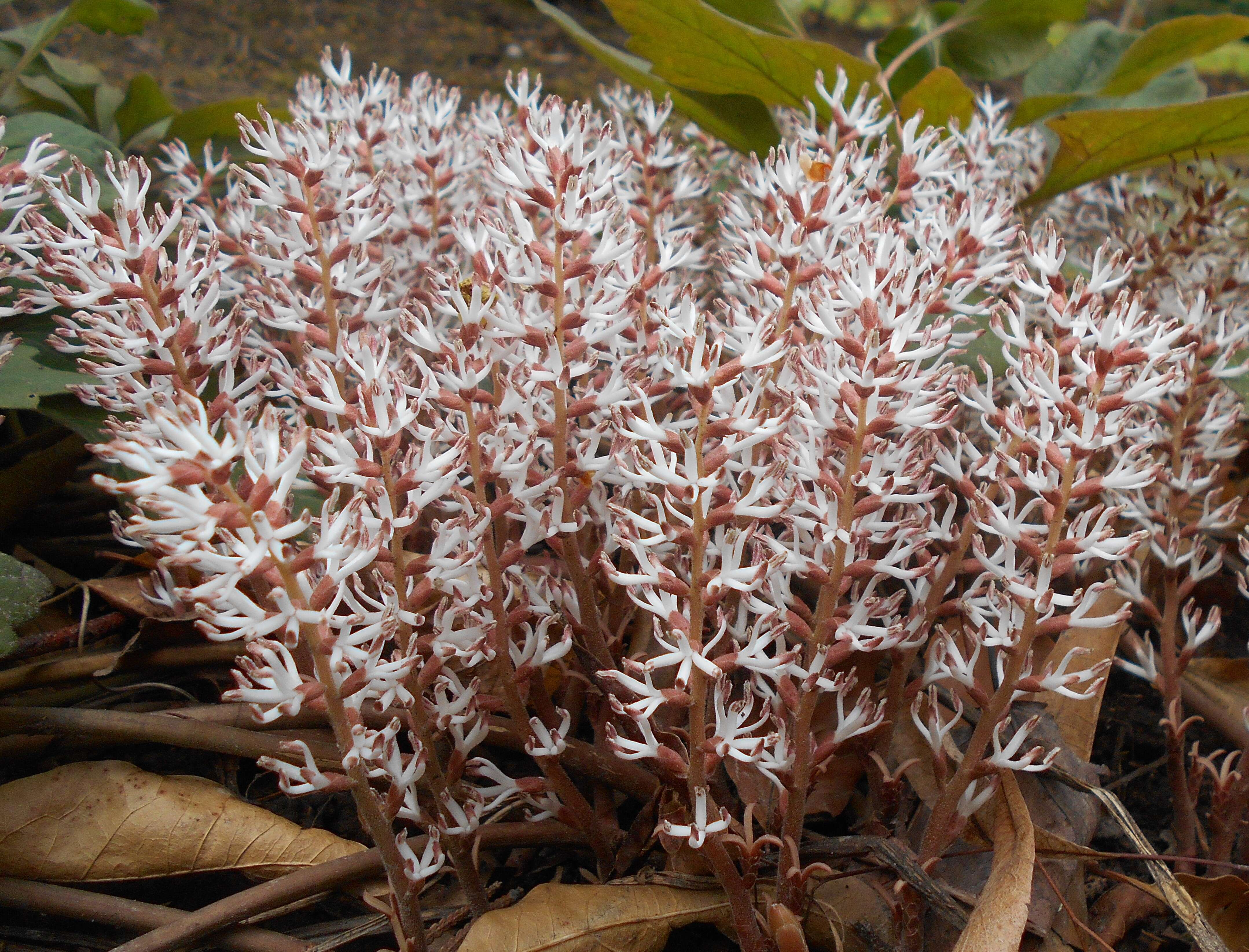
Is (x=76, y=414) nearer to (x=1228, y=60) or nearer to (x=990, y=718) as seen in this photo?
(x=990, y=718)

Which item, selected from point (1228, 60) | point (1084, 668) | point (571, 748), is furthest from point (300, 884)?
point (1228, 60)

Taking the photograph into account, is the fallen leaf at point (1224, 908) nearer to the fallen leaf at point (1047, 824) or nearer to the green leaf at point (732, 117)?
the fallen leaf at point (1047, 824)

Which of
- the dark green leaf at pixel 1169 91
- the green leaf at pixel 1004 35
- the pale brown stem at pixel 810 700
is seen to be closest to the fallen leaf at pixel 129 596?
the pale brown stem at pixel 810 700

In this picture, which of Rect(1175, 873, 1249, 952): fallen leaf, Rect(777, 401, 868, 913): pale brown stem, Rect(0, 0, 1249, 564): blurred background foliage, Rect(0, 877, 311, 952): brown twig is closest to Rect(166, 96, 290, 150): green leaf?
Rect(0, 0, 1249, 564): blurred background foliage

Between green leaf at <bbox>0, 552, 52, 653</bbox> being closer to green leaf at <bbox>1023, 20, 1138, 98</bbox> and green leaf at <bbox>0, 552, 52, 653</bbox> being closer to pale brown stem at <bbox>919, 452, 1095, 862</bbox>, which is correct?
pale brown stem at <bbox>919, 452, 1095, 862</bbox>

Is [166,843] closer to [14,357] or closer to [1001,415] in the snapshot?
[14,357]

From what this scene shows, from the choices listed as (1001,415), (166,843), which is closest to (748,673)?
(1001,415)
